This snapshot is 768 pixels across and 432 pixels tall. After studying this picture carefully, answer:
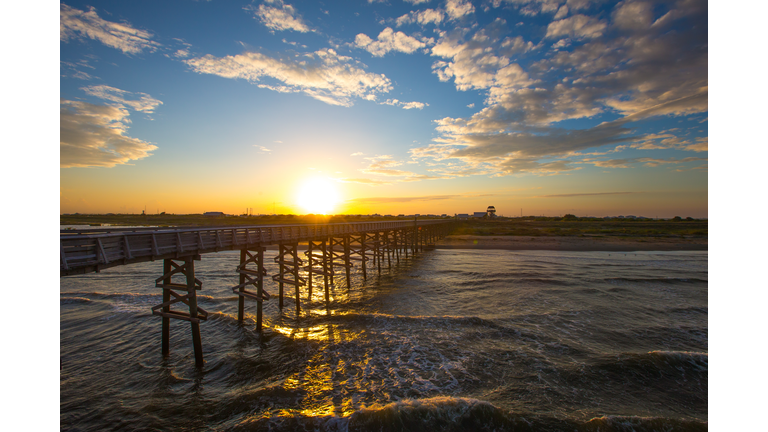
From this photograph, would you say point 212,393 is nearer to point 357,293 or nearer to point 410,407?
point 410,407

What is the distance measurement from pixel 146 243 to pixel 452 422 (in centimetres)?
1300

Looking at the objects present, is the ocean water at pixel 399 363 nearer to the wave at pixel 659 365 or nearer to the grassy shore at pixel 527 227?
the wave at pixel 659 365

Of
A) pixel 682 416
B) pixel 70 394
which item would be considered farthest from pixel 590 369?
pixel 70 394

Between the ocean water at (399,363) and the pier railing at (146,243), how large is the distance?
16.1 ft

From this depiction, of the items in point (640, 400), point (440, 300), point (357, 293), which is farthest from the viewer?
point (357, 293)

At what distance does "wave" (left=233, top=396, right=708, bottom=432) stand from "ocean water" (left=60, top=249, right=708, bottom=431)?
40mm

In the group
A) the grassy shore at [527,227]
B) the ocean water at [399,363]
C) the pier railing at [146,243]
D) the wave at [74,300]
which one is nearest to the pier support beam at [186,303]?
the pier railing at [146,243]

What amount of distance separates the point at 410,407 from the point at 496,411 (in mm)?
2787

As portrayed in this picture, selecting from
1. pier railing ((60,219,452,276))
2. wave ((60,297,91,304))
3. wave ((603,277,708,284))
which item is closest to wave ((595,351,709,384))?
wave ((603,277,708,284))

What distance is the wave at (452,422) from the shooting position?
28.8 ft

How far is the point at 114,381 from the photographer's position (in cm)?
1134

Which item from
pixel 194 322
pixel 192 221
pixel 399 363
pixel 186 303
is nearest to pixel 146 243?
pixel 186 303

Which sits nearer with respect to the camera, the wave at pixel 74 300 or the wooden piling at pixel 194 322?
the wooden piling at pixel 194 322

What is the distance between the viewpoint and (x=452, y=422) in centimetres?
902
